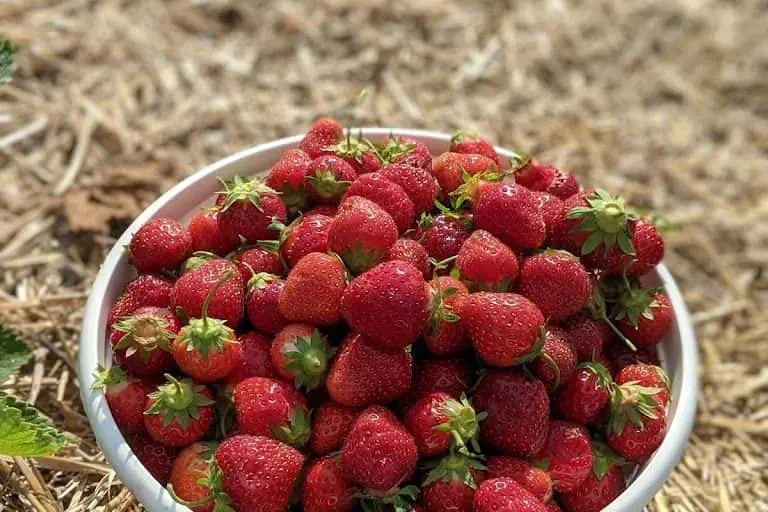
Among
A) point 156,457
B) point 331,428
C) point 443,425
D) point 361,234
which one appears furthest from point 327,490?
point 361,234

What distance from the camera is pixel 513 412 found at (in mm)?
1417

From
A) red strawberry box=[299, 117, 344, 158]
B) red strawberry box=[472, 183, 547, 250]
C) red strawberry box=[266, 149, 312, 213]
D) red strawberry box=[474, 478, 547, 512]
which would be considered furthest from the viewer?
red strawberry box=[299, 117, 344, 158]

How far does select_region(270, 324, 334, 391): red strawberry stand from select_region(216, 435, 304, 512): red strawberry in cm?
12

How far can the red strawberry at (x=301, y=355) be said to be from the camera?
1444 millimetres

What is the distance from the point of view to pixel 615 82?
3.51 metres

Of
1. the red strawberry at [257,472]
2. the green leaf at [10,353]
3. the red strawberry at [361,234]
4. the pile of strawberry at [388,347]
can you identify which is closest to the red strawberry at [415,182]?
the pile of strawberry at [388,347]

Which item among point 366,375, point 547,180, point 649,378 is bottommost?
point 649,378

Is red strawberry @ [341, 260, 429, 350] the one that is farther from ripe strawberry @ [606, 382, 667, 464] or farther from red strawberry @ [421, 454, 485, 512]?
ripe strawberry @ [606, 382, 667, 464]

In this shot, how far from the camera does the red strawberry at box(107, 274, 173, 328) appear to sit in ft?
5.19

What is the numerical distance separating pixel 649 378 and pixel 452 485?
0.46 metres

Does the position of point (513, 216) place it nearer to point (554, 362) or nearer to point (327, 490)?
point (554, 362)

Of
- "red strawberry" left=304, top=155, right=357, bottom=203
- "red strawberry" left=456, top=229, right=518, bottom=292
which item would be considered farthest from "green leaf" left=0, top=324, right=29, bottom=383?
"red strawberry" left=456, top=229, right=518, bottom=292

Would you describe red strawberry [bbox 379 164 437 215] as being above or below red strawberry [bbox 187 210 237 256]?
above

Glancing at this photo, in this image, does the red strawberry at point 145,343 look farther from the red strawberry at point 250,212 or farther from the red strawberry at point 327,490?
the red strawberry at point 327,490
